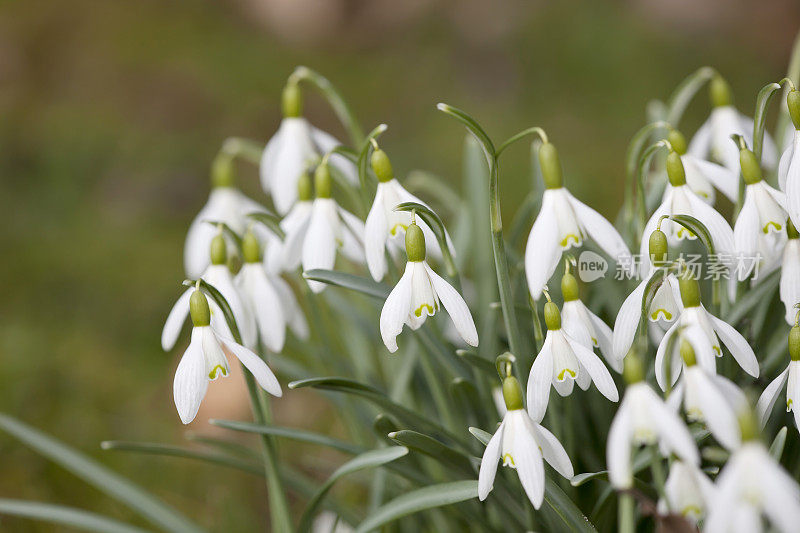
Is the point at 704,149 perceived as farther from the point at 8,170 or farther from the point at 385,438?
the point at 8,170

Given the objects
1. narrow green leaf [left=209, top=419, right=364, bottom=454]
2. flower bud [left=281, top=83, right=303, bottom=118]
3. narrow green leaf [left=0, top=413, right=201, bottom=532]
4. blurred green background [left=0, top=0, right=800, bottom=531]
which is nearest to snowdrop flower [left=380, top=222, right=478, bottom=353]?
narrow green leaf [left=209, top=419, right=364, bottom=454]

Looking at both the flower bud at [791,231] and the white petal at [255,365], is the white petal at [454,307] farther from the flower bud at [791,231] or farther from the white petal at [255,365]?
the flower bud at [791,231]

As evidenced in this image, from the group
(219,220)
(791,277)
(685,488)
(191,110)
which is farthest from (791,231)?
(191,110)

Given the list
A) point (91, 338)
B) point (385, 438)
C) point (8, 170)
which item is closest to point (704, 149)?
point (385, 438)

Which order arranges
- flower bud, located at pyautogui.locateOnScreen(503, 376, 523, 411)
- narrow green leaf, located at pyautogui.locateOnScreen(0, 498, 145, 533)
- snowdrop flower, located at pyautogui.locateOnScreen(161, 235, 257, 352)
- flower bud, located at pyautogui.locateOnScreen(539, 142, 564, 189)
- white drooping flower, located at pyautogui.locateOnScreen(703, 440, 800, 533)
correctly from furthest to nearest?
narrow green leaf, located at pyautogui.locateOnScreen(0, 498, 145, 533) → snowdrop flower, located at pyautogui.locateOnScreen(161, 235, 257, 352) → flower bud, located at pyautogui.locateOnScreen(539, 142, 564, 189) → flower bud, located at pyautogui.locateOnScreen(503, 376, 523, 411) → white drooping flower, located at pyautogui.locateOnScreen(703, 440, 800, 533)

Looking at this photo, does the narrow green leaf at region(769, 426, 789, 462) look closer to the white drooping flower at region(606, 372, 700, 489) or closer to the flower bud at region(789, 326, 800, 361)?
the flower bud at region(789, 326, 800, 361)

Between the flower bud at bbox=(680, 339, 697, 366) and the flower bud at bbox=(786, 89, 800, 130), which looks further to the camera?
the flower bud at bbox=(786, 89, 800, 130)

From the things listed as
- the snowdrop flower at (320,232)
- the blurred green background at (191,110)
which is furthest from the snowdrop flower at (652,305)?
the blurred green background at (191,110)
